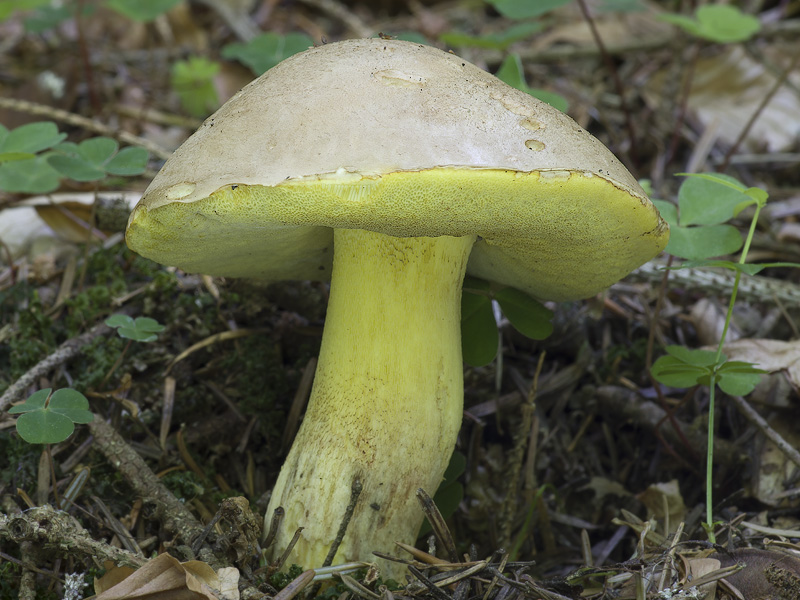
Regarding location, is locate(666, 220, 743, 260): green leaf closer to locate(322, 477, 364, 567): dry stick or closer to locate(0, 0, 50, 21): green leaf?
locate(322, 477, 364, 567): dry stick

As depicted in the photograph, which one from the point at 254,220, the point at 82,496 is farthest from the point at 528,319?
the point at 82,496

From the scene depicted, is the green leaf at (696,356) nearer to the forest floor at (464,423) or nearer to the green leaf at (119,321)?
the forest floor at (464,423)

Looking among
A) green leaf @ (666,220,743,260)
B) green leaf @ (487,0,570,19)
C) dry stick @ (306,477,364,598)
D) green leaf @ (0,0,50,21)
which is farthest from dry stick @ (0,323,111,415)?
green leaf @ (0,0,50,21)

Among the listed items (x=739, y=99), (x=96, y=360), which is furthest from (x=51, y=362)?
(x=739, y=99)

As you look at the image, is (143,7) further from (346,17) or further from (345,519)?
(345,519)

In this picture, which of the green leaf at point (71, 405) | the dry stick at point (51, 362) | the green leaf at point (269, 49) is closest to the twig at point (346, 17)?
the green leaf at point (269, 49)

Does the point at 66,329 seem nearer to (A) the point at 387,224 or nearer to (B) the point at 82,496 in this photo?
(B) the point at 82,496

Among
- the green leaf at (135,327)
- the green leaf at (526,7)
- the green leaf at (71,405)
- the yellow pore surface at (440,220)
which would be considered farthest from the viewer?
the green leaf at (526,7)
